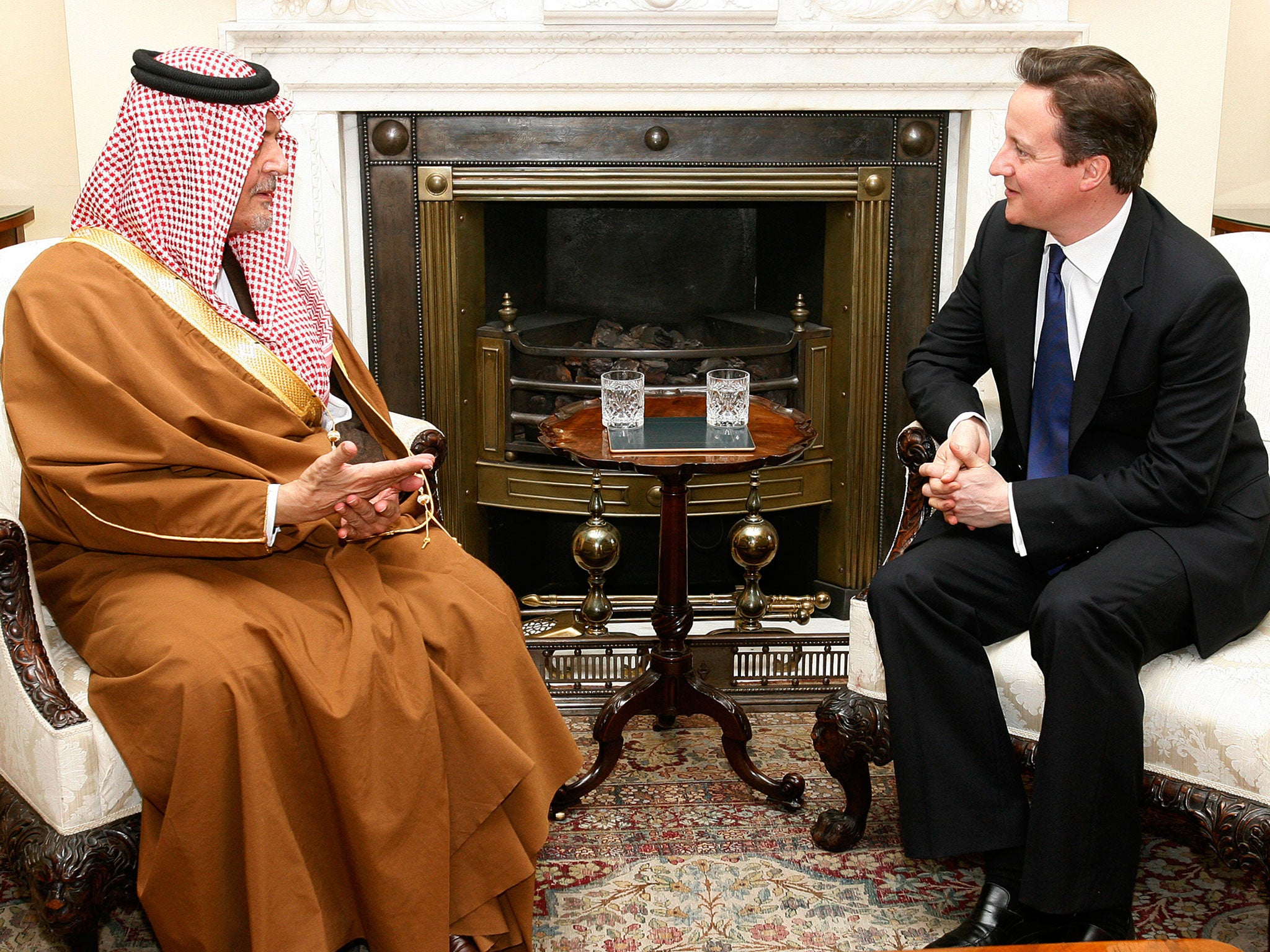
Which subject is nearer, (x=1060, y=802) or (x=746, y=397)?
(x=1060, y=802)

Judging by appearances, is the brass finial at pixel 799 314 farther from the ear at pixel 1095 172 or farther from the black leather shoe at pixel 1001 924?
the black leather shoe at pixel 1001 924

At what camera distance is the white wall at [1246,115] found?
406 cm

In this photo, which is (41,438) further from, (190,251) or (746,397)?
(746,397)

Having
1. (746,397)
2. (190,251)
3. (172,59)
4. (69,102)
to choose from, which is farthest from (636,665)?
(69,102)

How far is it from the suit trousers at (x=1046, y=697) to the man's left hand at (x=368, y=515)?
848 mm

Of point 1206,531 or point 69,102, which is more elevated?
point 69,102

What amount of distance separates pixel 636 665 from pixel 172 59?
1.72 metres

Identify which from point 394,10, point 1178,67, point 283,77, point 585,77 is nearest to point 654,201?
point 585,77

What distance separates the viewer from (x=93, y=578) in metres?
2.00

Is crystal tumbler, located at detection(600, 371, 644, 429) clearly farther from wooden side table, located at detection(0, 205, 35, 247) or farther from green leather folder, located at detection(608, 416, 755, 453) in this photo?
wooden side table, located at detection(0, 205, 35, 247)

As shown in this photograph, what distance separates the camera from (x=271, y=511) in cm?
194

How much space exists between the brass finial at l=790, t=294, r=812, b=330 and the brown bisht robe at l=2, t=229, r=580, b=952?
1.73 metres

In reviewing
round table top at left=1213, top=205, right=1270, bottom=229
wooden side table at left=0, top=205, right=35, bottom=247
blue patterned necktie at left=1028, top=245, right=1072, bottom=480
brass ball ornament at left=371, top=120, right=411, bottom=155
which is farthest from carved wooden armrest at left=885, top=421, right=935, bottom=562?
wooden side table at left=0, top=205, right=35, bottom=247

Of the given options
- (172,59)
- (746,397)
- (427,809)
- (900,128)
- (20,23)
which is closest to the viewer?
(427,809)
